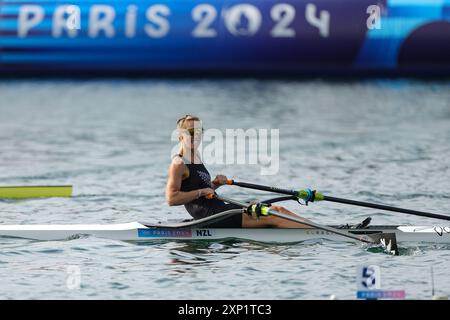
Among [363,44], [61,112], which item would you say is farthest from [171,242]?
[363,44]

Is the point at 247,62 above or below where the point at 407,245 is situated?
above

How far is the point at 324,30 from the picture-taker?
3125 centimetres

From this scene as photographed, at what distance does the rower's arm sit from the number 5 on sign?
3.61 metres

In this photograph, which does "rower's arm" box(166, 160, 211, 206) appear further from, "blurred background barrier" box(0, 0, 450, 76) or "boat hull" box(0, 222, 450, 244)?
"blurred background barrier" box(0, 0, 450, 76)

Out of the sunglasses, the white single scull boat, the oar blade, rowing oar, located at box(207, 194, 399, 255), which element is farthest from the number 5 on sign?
the sunglasses

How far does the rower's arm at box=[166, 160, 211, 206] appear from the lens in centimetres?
1472

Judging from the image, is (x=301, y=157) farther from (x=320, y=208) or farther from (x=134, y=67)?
(x=134, y=67)

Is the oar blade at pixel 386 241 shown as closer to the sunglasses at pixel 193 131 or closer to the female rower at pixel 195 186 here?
the female rower at pixel 195 186

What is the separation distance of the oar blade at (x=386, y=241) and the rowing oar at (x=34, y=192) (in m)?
5.76

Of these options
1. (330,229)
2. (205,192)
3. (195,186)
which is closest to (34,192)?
(195,186)

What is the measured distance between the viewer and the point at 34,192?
734 inches

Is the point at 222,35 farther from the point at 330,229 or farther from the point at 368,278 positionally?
the point at 368,278
